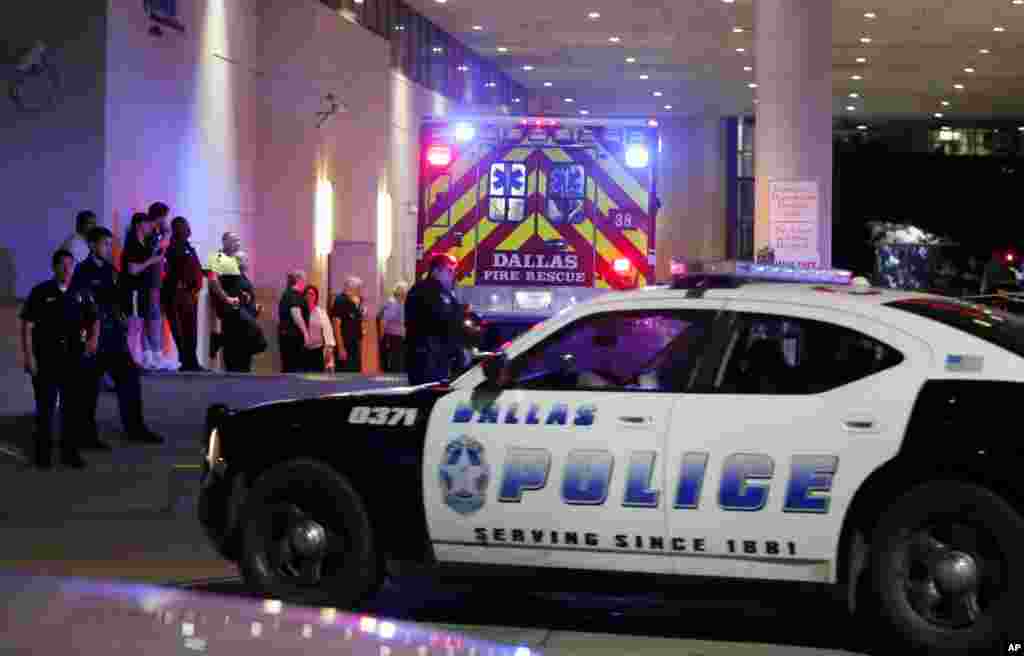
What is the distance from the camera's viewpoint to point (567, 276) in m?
20.2

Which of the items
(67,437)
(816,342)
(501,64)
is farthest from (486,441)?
(501,64)

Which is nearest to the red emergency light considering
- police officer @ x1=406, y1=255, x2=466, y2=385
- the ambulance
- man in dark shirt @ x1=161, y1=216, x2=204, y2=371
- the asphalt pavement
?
the ambulance

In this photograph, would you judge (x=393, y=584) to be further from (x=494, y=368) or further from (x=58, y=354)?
(x=58, y=354)

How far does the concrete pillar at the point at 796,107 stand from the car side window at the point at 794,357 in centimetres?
1184

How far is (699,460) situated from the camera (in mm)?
7750

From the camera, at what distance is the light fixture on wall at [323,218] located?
2969cm

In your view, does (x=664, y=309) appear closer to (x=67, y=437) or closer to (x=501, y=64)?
(x=67, y=437)

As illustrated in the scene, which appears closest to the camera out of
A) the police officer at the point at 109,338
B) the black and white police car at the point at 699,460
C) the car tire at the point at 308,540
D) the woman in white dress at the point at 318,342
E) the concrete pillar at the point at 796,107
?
the black and white police car at the point at 699,460

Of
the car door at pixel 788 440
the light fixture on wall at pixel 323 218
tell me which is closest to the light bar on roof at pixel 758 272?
the car door at pixel 788 440

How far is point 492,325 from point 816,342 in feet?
41.2

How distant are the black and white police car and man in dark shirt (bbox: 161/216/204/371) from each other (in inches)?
493

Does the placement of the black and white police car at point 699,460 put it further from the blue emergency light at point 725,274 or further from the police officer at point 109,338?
the police officer at point 109,338

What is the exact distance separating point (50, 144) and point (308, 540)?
13.5 meters

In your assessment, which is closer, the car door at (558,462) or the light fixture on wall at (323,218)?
the car door at (558,462)
